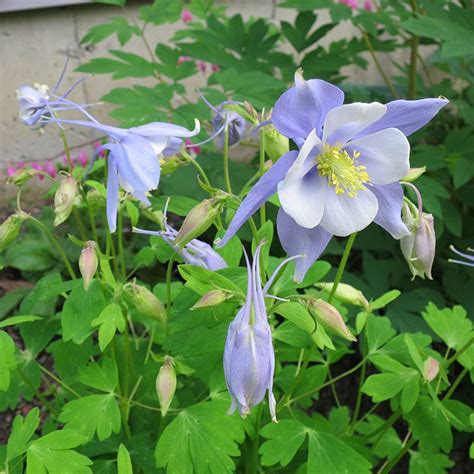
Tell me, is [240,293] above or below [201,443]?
above

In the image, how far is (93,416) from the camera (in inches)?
46.9

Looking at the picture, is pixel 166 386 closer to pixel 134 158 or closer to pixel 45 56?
pixel 134 158

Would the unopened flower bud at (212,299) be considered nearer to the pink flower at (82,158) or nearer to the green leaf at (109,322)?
the green leaf at (109,322)

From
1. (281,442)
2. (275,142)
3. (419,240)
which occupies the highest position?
(275,142)

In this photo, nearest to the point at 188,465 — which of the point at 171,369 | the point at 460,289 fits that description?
the point at 171,369

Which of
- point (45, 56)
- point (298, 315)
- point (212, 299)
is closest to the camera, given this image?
point (212, 299)

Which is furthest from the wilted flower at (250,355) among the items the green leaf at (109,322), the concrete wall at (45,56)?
the concrete wall at (45,56)

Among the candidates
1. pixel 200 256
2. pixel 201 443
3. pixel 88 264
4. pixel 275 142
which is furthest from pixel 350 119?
pixel 201 443

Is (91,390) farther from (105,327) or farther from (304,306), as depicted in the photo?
(304,306)

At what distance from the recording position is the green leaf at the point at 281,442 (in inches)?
47.4

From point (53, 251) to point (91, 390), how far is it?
1.09m

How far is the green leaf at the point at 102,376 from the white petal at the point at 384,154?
0.65 metres

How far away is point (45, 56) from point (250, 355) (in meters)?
2.66

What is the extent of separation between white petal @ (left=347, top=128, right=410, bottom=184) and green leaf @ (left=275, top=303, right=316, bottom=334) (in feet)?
0.83
